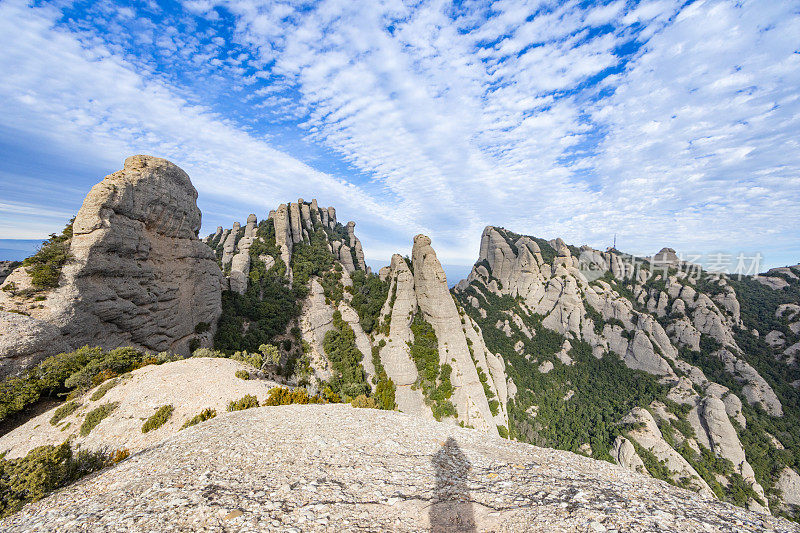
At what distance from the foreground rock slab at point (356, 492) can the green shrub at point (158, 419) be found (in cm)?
439

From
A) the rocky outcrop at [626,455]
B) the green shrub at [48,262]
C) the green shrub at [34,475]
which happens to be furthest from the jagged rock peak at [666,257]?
the green shrub at [48,262]

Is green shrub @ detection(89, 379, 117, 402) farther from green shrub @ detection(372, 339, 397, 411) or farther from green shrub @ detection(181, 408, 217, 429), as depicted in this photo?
green shrub @ detection(372, 339, 397, 411)

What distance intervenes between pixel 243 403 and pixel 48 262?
19994mm

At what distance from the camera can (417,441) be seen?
11812 mm

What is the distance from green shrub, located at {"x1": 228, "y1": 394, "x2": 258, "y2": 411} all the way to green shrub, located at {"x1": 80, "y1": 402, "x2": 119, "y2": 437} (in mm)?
6641

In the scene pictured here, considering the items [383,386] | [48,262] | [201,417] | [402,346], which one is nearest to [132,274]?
[48,262]

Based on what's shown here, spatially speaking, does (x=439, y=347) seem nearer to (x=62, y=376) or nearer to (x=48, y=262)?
(x=62, y=376)

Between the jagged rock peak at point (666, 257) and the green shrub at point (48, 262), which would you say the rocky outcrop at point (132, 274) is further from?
the jagged rock peak at point (666, 257)

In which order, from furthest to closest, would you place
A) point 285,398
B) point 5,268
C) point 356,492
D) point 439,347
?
point 5,268, point 439,347, point 285,398, point 356,492

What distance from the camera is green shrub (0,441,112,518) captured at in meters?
7.67

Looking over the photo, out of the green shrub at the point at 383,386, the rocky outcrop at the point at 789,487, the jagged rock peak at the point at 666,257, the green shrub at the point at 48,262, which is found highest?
the jagged rock peak at the point at 666,257

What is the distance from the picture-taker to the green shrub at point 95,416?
1449 centimetres

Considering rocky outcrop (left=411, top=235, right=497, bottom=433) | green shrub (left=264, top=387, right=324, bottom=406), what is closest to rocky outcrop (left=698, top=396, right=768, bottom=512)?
rocky outcrop (left=411, top=235, right=497, bottom=433)

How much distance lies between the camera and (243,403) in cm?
1557
